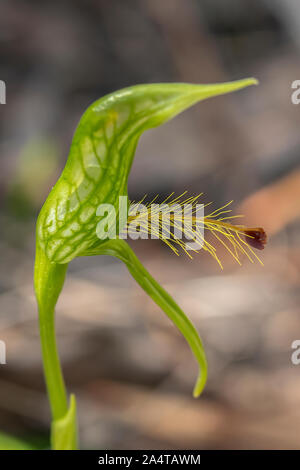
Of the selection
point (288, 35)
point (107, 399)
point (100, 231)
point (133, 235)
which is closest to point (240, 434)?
point (107, 399)

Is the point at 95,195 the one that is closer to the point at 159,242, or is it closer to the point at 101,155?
the point at 101,155

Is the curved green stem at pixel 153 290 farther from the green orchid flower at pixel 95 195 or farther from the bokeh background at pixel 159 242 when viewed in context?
the bokeh background at pixel 159 242

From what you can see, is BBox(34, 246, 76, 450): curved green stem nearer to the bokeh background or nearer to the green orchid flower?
the green orchid flower

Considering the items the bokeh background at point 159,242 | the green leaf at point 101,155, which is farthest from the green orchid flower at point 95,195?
the bokeh background at point 159,242

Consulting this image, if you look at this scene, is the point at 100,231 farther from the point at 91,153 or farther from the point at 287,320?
the point at 287,320

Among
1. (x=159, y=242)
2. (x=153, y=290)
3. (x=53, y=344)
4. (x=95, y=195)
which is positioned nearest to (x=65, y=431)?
(x=53, y=344)

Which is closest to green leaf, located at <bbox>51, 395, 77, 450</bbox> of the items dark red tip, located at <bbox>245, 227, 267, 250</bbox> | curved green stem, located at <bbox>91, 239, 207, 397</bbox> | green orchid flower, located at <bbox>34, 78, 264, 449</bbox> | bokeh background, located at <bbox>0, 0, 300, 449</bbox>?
green orchid flower, located at <bbox>34, 78, 264, 449</bbox>
